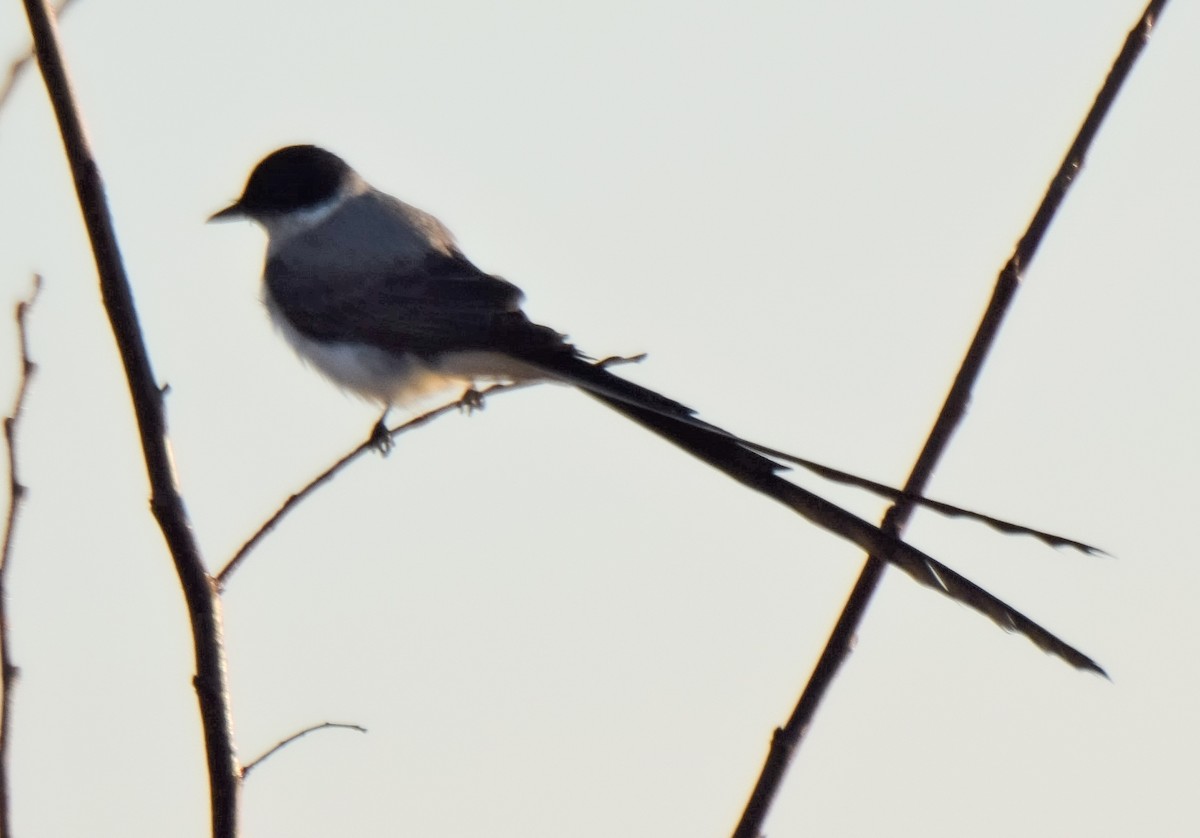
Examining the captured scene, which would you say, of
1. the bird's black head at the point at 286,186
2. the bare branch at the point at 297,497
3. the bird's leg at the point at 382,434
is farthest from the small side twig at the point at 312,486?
the bird's black head at the point at 286,186

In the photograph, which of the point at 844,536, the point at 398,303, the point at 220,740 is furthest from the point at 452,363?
the point at 220,740

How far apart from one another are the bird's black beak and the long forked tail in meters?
1.97

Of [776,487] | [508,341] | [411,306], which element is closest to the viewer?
[776,487]

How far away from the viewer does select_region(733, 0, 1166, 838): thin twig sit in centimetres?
187

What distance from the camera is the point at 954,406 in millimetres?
1912

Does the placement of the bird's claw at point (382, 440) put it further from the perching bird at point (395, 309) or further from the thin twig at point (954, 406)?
the thin twig at point (954, 406)

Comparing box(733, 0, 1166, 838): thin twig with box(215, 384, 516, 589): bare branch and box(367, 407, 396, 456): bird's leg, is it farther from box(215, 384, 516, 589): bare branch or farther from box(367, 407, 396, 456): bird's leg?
box(367, 407, 396, 456): bird's leg

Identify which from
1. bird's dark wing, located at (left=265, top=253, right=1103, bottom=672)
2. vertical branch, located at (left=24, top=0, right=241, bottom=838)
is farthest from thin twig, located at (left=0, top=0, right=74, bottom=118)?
bird's dark wing, located at (left=265, top=253, right=1103, bottom=672)

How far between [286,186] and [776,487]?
110 inches

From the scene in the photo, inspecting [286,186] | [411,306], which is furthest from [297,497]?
[286,186]

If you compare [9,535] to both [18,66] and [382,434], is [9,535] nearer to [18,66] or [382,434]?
[18,66]

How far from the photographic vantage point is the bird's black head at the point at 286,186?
4.84m

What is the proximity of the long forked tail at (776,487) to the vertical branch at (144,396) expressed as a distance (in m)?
0.82

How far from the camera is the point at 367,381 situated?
4.12 meters
